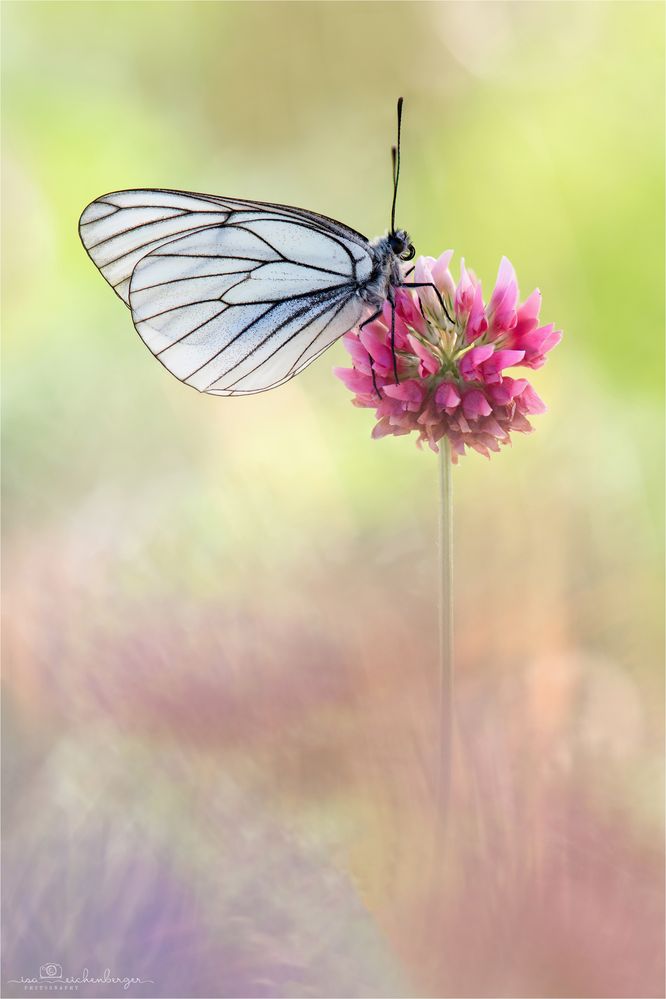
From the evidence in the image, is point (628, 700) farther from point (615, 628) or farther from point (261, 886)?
point (261, 886)

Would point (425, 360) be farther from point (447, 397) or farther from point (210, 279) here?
point (210, 279)

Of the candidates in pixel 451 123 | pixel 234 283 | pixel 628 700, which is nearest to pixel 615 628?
pixel 628 700

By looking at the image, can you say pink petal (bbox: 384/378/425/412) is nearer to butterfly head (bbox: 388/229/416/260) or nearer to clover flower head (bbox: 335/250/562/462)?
clover flower head (bbox: 335/250/562/462)

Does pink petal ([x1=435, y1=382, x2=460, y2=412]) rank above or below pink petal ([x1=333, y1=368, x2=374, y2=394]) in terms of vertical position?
below

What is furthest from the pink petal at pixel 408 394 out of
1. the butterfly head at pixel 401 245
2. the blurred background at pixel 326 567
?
the blurred background at pixel 326 567

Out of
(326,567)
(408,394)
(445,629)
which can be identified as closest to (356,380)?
(408,394)

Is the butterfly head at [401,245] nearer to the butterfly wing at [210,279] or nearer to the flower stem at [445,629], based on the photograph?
the butterfly wing at [210,279]

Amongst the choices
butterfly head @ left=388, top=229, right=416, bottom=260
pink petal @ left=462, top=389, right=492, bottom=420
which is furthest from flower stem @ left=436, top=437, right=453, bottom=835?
butterfly head @ left=388, top=229, right=416, bottom=260
